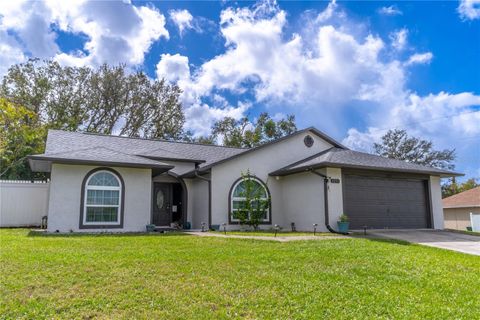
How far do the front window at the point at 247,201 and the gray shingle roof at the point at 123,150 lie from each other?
2988 millimetres

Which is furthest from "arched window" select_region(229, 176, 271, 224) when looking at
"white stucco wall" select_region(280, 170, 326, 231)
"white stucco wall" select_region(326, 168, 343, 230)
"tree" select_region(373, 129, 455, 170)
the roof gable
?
"tree" select_region(373, 129, 455, 170)

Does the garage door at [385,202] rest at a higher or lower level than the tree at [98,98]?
lower

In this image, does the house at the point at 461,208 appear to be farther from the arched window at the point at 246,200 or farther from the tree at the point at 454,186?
the arched window at the point at 246,200

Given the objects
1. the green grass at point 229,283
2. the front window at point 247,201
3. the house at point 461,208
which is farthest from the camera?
the house at point 461,208

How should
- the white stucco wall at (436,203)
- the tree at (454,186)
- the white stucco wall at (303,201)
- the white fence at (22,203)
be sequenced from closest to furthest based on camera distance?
the white stucco wall at (303,201) < the white fence at (22,203) < the white stucco wall at (436,203) < the tree at (454,186)

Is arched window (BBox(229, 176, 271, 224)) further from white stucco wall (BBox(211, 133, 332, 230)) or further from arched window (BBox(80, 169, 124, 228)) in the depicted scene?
Result: arched window (BBox(80, 169, 124, 228))

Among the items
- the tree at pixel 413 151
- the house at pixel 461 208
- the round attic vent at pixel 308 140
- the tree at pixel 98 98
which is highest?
the tree at pixel 98 98

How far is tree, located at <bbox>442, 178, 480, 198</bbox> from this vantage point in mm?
41969

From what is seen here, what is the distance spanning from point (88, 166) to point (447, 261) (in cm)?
1141

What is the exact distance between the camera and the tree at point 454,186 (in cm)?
4197

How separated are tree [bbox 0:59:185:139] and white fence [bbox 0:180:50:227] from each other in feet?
40.0

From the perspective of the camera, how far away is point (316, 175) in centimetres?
1410

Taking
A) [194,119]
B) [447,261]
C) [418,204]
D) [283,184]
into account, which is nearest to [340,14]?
[283,184]

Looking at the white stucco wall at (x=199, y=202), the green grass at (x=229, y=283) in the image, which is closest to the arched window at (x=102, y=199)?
the white stucco wall at (x=199, y=202)
